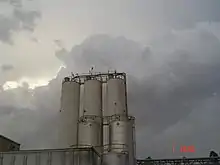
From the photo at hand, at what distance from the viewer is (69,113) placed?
3625 cm

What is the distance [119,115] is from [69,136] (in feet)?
19.8

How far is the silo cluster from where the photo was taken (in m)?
33.2

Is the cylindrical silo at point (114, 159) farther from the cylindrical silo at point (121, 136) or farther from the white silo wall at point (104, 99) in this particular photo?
the white silo wall at point (104, 99)

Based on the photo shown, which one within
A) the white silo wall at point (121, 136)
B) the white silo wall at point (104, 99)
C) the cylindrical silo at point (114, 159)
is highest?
the white silo wall at point (104, 99)

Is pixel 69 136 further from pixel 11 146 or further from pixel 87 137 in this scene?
pixel 11 146

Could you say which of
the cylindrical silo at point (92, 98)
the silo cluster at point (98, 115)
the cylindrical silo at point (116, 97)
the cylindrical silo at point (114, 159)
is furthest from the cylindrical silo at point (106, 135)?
the cylindrical silo at point (114, 159)

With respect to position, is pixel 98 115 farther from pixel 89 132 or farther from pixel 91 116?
pixel 89 132

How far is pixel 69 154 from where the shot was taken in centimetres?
2731

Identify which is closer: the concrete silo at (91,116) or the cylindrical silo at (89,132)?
the cylindrical silo at (89,132)

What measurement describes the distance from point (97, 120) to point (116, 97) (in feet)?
11.2

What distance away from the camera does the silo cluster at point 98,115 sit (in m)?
33.2

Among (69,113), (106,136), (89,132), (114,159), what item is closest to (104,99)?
(69,113)

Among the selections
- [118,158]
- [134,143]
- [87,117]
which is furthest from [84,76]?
[118,158]

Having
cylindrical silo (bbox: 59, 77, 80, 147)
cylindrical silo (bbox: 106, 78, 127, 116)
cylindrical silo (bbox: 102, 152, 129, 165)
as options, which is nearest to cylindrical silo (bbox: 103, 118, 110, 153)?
cylindrical silo (bbox: 106, 78, 127, 116)
